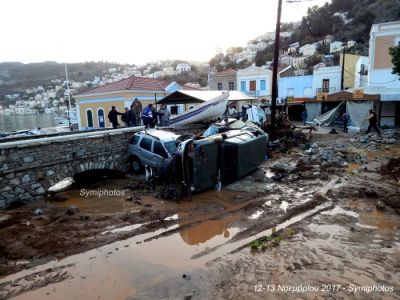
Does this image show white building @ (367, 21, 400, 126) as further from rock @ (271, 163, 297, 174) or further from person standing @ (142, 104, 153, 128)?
person standing @ (142, 104, 153, 128)

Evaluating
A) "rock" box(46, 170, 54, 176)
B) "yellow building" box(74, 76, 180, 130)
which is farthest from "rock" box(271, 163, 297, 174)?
"yellow building" box(74, 76, 180, 130)

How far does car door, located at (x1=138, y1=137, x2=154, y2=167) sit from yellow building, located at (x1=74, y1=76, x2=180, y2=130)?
13437mm

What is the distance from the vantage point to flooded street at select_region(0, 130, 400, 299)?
18.0 ft

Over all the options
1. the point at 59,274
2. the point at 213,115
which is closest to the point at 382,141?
the point at 213,115

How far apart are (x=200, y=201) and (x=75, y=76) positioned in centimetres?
13718

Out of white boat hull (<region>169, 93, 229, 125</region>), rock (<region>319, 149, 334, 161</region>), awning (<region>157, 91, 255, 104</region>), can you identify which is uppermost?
awning (<region>157, 91, 255, 104</region>)

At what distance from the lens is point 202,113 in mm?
18359

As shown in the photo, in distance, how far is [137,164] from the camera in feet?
44.9

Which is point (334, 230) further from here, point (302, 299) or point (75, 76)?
point (75, 76)

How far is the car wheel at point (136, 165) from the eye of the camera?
1361 cm

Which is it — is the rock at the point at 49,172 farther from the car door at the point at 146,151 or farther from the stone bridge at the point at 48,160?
the car door at the point at 146,151

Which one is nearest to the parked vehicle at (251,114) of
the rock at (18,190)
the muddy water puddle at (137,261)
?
the muddy water puddle at (137,261)

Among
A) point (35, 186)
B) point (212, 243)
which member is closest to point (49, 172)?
point (35, 186)

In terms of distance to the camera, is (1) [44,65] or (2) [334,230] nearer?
(2) [334,230]
